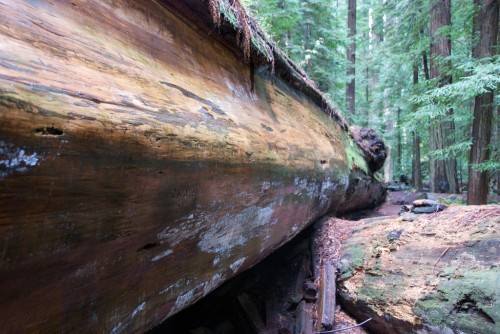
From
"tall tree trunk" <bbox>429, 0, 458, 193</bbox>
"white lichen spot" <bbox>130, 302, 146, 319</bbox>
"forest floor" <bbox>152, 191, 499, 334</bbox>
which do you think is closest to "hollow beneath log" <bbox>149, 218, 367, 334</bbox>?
"forest floor" <bbox>152, 191, 499, 334</bbox>

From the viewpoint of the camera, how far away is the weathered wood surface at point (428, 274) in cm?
288

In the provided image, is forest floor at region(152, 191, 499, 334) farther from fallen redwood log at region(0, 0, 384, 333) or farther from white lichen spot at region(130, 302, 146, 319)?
white lichen spot at region(130, 302, 146, 319)

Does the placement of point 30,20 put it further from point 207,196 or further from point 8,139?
point 207,196

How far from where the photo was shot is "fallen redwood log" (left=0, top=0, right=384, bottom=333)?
1.20m

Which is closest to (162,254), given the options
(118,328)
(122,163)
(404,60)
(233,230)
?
(118,328)

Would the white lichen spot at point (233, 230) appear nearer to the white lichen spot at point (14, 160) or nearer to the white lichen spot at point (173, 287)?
the white lichen spot at point (173, 287)

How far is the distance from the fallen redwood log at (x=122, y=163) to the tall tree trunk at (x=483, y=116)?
5.88 metres

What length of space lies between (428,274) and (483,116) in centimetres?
512

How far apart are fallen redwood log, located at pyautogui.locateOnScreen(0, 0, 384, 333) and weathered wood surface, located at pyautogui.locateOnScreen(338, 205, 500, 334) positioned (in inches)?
63.3

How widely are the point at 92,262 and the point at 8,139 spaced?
2.25 feet

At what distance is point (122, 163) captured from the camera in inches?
59.5

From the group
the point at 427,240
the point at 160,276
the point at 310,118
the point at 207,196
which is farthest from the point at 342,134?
the point at 160,276

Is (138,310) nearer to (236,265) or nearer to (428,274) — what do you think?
(236,265)

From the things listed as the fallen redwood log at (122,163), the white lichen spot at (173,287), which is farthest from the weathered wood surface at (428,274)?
the white lichen spot at (173,287)
